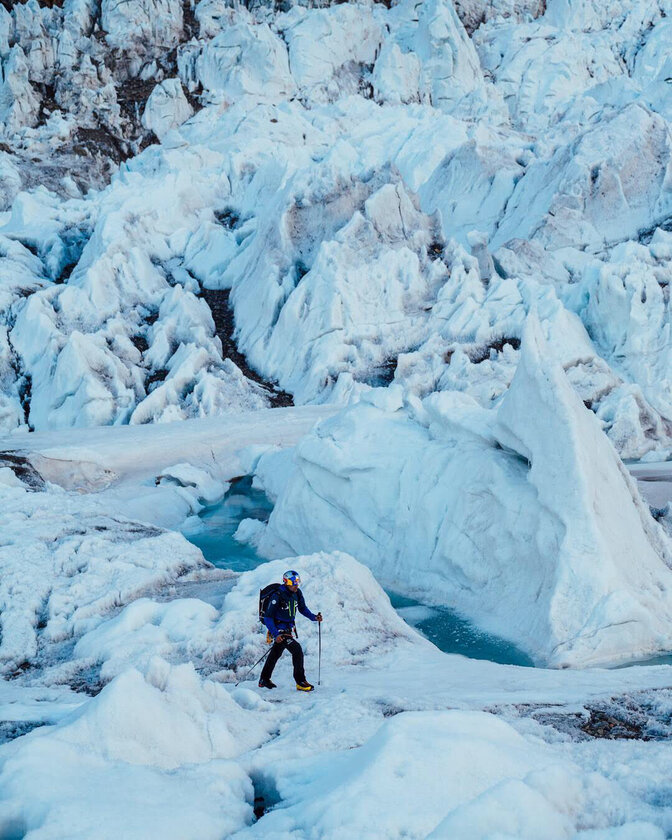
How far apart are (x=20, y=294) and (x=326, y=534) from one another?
2228cm

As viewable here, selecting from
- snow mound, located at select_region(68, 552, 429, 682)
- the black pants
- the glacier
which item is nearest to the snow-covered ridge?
the glacier

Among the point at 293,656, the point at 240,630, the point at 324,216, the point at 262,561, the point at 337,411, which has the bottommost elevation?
the point at 337,411

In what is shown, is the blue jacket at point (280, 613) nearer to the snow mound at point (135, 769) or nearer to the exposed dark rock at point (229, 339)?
the snow mound at point (135, 769)

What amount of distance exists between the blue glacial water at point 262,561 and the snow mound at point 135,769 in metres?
5.08

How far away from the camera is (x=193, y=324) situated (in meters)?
29.2

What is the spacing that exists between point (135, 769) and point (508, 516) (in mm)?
7405

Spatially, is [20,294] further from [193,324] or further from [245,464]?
[245,464]

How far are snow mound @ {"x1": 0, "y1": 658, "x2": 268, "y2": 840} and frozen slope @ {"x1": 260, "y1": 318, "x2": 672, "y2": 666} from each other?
16.7 feet

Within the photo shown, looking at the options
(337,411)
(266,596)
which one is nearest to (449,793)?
(266,596)

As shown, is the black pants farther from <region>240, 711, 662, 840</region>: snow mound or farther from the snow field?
<region>240, 711, 662, 840</region>: snow mound

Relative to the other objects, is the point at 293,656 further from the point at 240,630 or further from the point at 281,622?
the point at 240,630

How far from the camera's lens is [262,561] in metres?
13.9

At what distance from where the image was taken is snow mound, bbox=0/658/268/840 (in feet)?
9.62

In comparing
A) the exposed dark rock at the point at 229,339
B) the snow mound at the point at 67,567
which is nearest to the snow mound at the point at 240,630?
the snow mound at the point at 67,567
